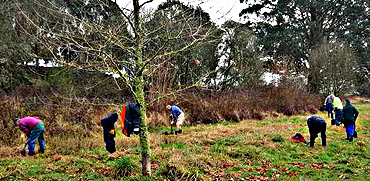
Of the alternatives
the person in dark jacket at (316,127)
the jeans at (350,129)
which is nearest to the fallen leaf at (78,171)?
the person in dark jacket at (316,127)

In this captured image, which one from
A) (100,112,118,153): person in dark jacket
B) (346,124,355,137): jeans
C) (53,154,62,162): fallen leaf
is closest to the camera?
(100,112,118,153): person in dark jacket

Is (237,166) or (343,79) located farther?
(343,79)

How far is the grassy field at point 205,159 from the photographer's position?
7.45 m

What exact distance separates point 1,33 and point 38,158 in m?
12.9

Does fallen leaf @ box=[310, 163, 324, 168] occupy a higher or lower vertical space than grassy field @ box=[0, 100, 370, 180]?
lower

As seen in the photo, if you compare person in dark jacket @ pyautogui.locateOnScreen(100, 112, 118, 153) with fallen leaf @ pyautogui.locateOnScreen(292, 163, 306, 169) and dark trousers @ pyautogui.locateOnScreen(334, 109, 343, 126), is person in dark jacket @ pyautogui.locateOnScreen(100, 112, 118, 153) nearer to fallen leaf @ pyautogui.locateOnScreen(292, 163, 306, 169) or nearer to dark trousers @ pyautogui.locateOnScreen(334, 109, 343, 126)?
fallen leaf @ pyautogui.locateOnScreen(292, 163, 306, 169)

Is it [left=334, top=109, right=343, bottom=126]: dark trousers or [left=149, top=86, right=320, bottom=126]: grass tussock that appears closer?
[left=334, top=109, right=343, bottom=126]: dark trousers

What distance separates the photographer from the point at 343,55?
26.7 m

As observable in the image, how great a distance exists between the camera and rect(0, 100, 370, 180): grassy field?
745cm

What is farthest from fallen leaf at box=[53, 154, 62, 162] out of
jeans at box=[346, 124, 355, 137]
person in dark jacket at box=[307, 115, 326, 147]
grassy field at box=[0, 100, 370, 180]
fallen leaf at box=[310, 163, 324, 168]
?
jeans at box=[346, 124, 355, 137]

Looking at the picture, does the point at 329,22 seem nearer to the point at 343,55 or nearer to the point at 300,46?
the point at 300,46

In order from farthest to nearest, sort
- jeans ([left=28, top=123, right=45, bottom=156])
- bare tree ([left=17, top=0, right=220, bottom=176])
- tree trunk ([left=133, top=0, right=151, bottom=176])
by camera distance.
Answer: jeans ([left=28, top=123, right=45, bottom=156]) → tree trunk ([left=133, top=0, right=151, bottom=176]) → bare tree ([left=17, top=0, right=220, bottom=176])

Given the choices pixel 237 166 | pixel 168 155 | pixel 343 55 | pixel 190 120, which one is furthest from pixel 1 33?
pixel 343 55

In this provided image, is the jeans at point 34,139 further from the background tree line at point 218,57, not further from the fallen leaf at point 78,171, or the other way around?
the fallen leaf at point 78,171
